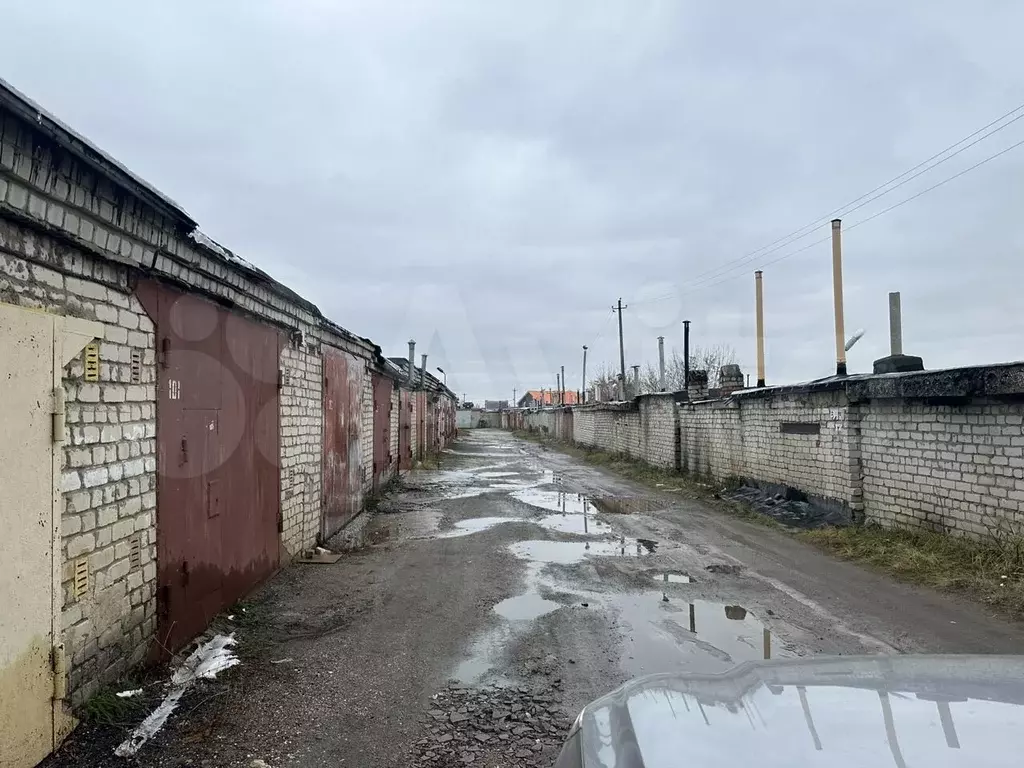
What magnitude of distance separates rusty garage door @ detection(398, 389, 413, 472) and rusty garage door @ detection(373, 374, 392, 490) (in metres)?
2.21

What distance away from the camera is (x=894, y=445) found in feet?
26.9

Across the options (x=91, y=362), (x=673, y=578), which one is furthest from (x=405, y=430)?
(x=91, y=362)

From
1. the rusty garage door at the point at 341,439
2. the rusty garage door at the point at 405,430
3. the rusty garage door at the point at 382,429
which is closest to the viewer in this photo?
the rusty garage door at the point at 341,439

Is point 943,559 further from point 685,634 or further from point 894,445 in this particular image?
point 685,634

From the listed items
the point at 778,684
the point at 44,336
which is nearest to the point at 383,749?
the point at 778,684

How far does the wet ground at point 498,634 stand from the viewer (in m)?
3.21

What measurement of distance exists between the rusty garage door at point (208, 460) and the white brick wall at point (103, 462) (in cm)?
17

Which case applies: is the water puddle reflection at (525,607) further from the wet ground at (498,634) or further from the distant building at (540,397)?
the distant building at (540,397)

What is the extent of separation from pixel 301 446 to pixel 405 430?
11.1 m

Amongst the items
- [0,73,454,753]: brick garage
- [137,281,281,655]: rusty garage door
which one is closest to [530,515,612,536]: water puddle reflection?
[137,281,281,655]: rusty garage door

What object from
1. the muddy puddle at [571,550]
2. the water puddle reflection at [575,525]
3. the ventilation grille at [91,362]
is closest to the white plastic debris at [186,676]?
the ventilation grille at [91,362]

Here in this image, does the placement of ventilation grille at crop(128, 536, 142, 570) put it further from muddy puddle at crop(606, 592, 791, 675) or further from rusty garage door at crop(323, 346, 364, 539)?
rusty garage door at crop(323, 346, 364, 539)

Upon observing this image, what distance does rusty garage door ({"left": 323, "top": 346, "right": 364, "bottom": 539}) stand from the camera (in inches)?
339

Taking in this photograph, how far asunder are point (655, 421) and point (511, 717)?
51.9 feet
